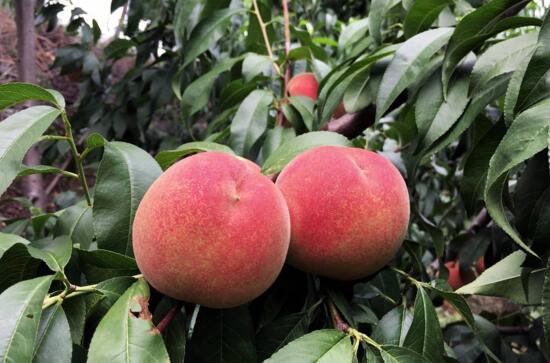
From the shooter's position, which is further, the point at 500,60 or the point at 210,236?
the point at 500,60

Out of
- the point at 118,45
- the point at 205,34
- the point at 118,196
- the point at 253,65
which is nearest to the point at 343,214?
the point at 118,196

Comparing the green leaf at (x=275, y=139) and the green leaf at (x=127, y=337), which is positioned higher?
the green leaf at (x=127, y=337)

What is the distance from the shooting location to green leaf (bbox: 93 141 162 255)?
60cm

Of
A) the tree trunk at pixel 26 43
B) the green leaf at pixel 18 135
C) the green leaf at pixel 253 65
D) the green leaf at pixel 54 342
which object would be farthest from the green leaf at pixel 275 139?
the tree trunk at pixel 26 43

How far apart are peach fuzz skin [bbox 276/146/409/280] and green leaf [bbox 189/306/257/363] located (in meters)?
0.10

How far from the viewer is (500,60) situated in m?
0.65

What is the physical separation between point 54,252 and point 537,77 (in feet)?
1.85

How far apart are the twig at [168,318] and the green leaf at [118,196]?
3.8 inches

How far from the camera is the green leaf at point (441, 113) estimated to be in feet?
2.12

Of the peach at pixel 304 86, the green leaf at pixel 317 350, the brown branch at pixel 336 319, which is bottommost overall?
the brown branch at pixel 336 319

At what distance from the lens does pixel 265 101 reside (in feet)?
3.09

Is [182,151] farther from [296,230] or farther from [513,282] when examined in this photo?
[513,282]

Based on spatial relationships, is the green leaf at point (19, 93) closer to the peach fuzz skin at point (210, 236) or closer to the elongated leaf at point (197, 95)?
the peach fuzz skin at point (210, 236)

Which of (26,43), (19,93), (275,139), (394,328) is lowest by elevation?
(394,328)
